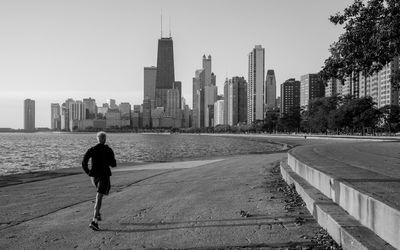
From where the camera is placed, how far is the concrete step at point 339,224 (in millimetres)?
5609

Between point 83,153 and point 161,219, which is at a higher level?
point 161,219

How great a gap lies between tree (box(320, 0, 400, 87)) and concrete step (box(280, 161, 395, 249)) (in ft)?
15.1

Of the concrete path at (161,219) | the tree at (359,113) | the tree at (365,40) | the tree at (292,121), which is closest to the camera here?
the concrete path at (161,219)

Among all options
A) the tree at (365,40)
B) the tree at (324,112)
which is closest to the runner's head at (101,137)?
the tree at (365,40)

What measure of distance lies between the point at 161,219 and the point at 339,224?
4.36 metres

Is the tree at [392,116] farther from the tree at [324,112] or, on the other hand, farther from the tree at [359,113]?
the tree at [324,112]

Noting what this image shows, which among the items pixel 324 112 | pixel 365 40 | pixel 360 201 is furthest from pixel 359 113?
pixel 360 201

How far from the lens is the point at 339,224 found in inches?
259

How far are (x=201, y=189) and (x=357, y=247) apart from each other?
28.3 ft

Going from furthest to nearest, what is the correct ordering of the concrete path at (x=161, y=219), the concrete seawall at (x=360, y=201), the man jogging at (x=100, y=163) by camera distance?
the man jogging at (x=100, y=163) < the concrete path at (x=161, y=219) < the concrete seawall at (x=360, y=201)

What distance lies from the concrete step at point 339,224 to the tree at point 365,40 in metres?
4.59

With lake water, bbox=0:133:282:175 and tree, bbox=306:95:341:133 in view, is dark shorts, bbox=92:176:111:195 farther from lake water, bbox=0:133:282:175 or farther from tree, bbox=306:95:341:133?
tree, bbox=306:95:341:133

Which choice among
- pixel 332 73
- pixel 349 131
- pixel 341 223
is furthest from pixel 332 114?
pixel 341 223

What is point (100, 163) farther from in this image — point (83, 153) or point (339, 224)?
point (83, 153)
